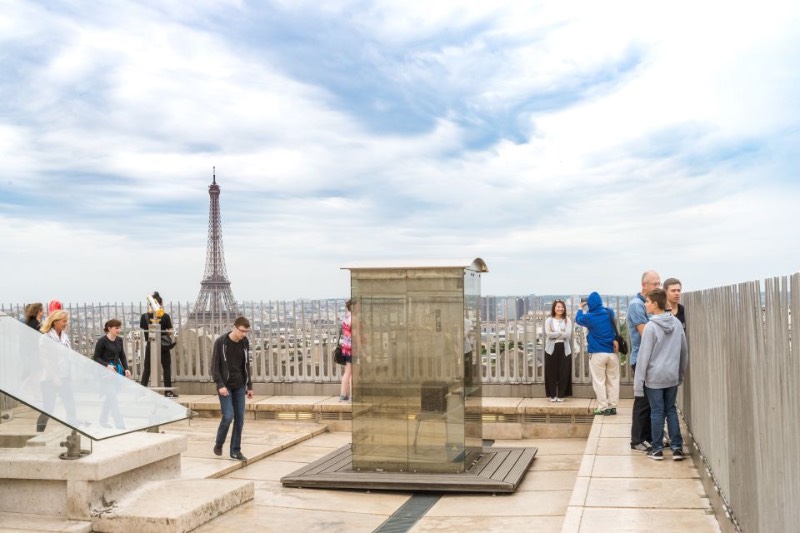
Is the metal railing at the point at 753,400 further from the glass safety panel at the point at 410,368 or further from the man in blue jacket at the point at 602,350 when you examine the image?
the man in blue jacket at the point at 602,350

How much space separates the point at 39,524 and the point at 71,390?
1289mm

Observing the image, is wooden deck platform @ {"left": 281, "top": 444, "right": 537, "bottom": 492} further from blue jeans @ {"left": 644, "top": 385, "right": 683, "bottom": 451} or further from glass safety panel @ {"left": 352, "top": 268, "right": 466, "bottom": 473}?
blue jeans @ {"left": 644, "top": 385, "right": 683, "bottom": 451}

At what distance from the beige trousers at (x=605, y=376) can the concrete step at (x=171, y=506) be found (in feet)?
18.7

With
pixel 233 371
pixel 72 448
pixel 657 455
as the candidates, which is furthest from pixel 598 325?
pixel 72 448

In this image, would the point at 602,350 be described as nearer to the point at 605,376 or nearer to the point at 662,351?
the point at 605,376

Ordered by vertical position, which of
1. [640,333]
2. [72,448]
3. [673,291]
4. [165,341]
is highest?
[673,291]

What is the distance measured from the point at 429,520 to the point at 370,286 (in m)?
2.83

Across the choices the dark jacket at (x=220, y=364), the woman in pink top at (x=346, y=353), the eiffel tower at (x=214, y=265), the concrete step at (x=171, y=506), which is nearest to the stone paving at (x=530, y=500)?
the concrete step at (x=171, y=506)

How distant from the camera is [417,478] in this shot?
9680 mm

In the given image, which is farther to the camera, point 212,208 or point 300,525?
point 212,208

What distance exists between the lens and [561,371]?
14258mm

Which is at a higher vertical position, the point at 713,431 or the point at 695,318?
the point at 695,318

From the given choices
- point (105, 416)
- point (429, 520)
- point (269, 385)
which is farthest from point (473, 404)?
point (269, 385)

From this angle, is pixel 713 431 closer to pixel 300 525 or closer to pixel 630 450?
pixel 630 450
